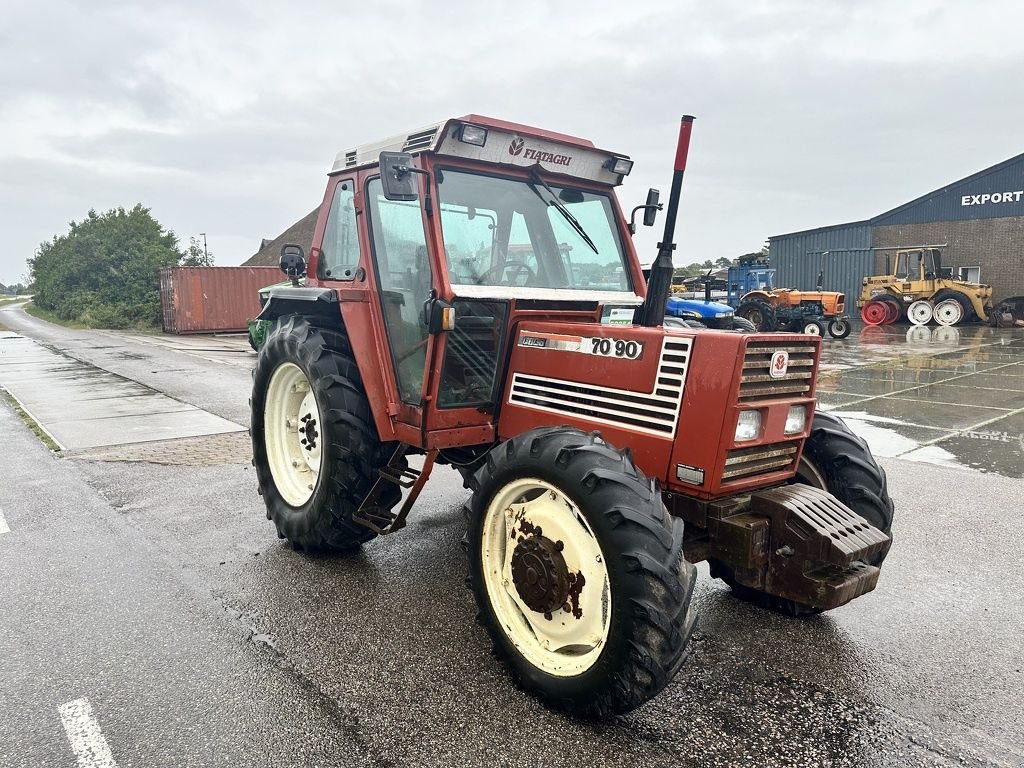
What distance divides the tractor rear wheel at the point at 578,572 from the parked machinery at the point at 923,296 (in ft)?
83.0

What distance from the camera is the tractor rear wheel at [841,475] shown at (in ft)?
11.6

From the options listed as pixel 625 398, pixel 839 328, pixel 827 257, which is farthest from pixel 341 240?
pixel 827 257

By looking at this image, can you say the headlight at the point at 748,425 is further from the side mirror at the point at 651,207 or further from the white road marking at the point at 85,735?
the white road marking at the point at 85,735

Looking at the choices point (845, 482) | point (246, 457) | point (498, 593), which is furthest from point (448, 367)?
point (246, 457)

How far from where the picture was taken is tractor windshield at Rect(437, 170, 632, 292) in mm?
3824

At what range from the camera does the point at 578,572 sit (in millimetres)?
2922

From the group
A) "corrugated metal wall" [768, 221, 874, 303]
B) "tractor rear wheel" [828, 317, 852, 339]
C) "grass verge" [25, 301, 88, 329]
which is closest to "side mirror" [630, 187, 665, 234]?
"tractor rear wheel" [828, 317, 852, 339]

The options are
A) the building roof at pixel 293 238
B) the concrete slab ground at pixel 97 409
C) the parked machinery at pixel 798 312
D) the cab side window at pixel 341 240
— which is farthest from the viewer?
the building roof at pixel 293 238

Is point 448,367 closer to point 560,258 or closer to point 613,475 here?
point 560,258

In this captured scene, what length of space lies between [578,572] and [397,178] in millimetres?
1890

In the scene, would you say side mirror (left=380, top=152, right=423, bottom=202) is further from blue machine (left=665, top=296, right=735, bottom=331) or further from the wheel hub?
blue machine (left=665, top=296, right=735, bottom=331)

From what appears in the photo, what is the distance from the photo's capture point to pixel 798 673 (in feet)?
10.6

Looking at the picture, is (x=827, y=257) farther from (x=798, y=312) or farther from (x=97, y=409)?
(x=97, y=409)

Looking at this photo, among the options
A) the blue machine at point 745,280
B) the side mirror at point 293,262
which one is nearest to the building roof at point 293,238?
the blue machine at point 745,280
